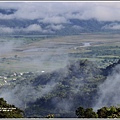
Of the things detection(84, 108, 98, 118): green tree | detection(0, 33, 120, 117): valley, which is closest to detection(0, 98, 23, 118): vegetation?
detection(84, 108, 98, 118): green tree

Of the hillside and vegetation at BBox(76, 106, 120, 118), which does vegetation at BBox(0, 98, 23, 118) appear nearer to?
vegetation at BBox(76, 106, 120, 118)

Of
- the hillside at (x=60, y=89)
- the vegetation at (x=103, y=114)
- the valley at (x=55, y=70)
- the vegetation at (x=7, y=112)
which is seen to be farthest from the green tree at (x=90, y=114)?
the hillside at (x=60, y=89)

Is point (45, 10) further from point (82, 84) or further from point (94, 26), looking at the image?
point (82, 84)

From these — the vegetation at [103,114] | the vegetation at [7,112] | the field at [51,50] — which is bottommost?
the vegetation at [103,114]

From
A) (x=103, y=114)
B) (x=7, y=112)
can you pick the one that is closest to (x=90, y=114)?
(x=103, y=114)

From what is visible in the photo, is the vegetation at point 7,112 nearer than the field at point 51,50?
Yes

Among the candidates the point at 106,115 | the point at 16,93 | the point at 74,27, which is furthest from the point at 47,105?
the point at 106,115

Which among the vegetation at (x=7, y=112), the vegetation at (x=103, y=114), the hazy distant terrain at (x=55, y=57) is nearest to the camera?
the vegetation at (x=7, y=112)

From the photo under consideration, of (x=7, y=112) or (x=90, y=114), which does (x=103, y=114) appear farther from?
(x=7, y=112)

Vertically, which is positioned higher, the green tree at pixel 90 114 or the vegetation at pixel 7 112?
the vegetation at pixel 7 112

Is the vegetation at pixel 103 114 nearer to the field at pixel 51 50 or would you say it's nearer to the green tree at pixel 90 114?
the green tree at pixel 90 114
